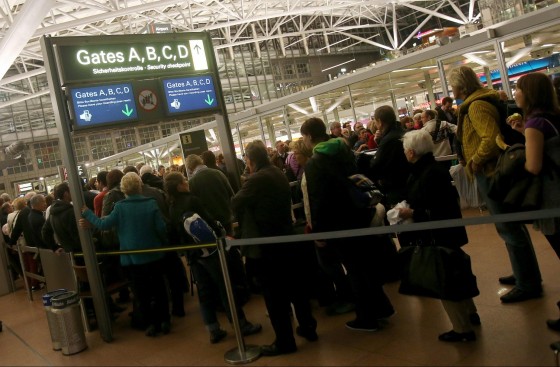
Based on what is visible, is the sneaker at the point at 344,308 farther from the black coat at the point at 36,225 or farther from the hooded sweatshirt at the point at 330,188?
the black coat at the point at 36,225

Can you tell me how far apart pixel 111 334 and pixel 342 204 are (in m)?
3.01

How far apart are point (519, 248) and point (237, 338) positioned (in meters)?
2.33

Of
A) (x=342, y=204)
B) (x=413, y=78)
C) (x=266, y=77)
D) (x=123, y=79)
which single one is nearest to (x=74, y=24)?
(x=413, y=78)

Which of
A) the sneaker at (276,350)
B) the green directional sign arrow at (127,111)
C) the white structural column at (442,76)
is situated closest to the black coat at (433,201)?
the sneaker at (276,350)

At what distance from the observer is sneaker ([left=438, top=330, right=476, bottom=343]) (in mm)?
3605

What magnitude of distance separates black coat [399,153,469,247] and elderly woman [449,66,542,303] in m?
0.45

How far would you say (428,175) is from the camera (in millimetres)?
Answer: 3662

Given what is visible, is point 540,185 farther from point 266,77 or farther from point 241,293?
point 266,77

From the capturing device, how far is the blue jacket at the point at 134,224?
17.1 feet

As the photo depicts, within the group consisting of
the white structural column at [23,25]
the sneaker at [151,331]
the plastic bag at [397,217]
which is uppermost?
the white structural column at [23,25]

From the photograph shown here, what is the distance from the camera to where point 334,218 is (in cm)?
405

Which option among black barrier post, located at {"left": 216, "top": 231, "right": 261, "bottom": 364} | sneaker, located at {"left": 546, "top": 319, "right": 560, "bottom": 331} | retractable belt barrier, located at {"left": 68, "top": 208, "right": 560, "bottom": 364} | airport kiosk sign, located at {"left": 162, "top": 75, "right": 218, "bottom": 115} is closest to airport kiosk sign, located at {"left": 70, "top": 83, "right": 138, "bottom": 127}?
airport kiosk sign, located at {"left": 162, "top": 75, "right": 218, "bottom": 115}

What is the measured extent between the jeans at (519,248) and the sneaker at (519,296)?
0.02m

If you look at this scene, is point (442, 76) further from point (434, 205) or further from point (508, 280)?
point (434, 205)
